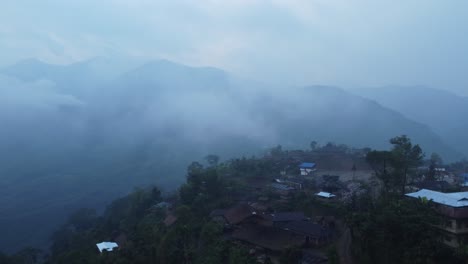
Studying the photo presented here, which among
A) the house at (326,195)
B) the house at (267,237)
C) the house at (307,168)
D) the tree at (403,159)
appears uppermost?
the tree at (403,159)

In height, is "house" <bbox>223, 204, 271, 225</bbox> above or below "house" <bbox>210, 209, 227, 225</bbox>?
above

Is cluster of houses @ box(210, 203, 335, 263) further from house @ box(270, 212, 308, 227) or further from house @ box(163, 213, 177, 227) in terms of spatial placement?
house @ box(163, 213, 177, 227)

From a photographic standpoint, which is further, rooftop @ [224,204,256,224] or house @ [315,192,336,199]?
house @ [315,192,336,199]

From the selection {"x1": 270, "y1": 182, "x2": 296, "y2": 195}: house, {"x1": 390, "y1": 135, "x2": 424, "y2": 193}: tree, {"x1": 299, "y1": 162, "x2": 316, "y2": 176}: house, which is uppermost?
{"x1": 390, "y1": 135, "x2": 424, "y2": 193}: tree

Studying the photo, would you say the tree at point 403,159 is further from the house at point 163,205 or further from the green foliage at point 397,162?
the house at point 163,205

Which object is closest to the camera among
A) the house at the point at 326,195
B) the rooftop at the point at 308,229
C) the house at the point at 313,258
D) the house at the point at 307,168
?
the house at the point at 313,258

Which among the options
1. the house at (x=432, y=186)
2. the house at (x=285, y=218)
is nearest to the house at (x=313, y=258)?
the house at (x=285, y=218)

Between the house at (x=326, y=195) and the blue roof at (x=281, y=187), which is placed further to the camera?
the blue roof at (x=281, y=187)

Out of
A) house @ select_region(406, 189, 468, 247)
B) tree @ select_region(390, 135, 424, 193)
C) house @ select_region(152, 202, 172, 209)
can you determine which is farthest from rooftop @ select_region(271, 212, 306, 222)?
house @ select_region(152, 202, 172, 209)

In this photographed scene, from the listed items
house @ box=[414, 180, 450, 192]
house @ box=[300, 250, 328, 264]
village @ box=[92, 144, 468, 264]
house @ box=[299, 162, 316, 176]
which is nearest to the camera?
village @ box=[92, 144, 468, 264]

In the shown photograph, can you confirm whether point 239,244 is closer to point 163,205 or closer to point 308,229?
point 308,229
